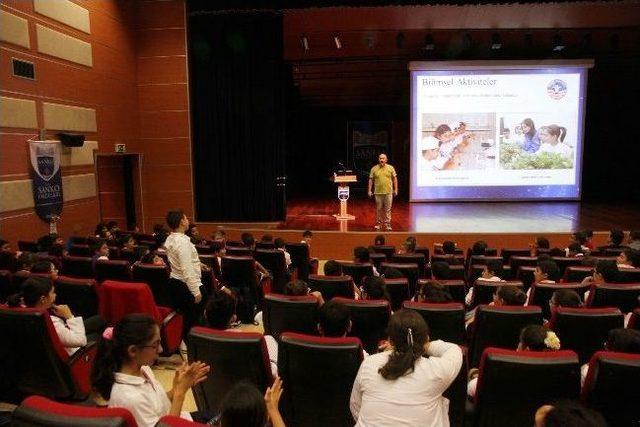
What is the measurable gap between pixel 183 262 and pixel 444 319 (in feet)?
7.18

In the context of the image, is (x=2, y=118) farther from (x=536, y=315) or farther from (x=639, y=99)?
(x=639, y=99)

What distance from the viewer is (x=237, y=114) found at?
10773 millimetres

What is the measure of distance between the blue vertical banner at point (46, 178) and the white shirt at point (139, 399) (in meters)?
6.34

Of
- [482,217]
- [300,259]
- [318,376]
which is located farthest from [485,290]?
[482,217]

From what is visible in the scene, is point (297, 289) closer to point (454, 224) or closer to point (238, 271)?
point (238, 271)

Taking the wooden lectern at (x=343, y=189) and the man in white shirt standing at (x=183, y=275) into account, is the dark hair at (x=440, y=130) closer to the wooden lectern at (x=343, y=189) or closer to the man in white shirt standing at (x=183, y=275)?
the wooden lectern at (x=343, y=189)

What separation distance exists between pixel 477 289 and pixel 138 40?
8936mm

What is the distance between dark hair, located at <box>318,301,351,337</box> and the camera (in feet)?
9.44

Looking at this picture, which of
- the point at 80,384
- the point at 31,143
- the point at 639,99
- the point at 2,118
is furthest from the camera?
the point at 639,99

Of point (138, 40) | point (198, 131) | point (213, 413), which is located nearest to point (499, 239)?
point (198, 131)

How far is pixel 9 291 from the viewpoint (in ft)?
13.8

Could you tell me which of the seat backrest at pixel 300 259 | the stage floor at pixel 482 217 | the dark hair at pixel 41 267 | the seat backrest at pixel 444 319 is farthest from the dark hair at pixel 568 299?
the stage floor at pixel 482 217

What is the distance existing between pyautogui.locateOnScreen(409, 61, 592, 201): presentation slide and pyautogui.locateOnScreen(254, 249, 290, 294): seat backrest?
7196 mm

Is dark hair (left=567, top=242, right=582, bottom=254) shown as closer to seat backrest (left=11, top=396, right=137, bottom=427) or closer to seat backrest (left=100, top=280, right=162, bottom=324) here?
seat backrest (left=100, top=280, right=162, bottom=324)
